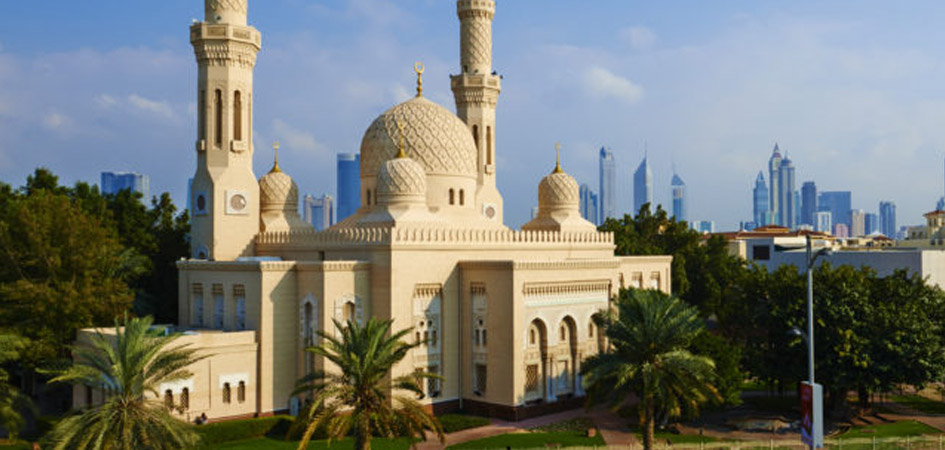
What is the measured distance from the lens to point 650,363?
2453 centimetres

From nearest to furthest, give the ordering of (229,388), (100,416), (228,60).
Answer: (100,416), (229,388), (228,60)

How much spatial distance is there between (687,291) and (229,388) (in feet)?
102

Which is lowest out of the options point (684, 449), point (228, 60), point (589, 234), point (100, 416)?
point (684, 449)

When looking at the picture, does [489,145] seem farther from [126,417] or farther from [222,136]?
[126,417]

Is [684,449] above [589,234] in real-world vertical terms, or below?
below

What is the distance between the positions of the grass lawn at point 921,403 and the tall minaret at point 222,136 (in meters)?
29.4

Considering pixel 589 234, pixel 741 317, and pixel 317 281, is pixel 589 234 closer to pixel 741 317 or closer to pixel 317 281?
pixel 741 317

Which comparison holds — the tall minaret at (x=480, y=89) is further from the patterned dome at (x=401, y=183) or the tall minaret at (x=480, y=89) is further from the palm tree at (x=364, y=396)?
the palm tree at (x=364, y=396)

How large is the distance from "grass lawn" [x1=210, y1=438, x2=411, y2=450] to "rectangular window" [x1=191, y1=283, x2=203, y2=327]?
8.08m

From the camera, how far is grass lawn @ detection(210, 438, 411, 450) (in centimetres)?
2668

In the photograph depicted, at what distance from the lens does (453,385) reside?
32219 mm

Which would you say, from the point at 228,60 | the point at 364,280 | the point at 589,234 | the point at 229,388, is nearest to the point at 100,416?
the point at 229,388

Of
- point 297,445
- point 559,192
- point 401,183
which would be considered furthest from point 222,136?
point 559,192

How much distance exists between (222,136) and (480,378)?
14867mm
